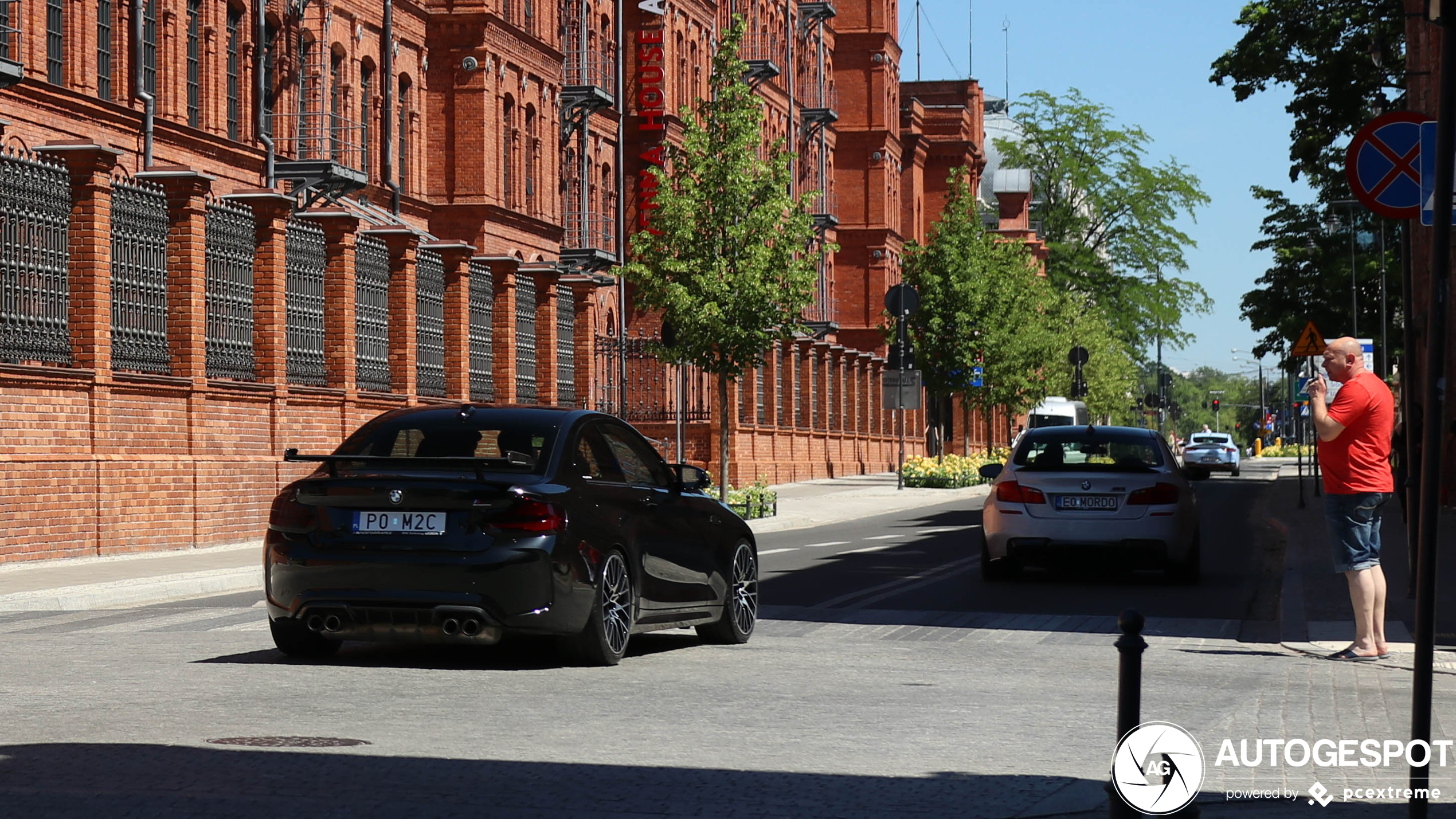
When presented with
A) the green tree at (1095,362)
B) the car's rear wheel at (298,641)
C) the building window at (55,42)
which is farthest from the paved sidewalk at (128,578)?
the green tree at (1095,362)

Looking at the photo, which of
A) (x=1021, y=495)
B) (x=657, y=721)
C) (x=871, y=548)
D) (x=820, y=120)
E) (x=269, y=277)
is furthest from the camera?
(x=820, y=120)

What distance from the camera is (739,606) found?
1314 cm

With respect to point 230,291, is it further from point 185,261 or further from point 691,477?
point 691,477

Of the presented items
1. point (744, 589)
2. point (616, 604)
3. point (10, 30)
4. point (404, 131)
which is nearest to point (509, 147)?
point (404, 131)

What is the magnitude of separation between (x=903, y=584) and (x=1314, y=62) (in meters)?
27.0

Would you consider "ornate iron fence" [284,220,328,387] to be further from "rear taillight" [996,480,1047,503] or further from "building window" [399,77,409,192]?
"building window" [399,77,409,192]

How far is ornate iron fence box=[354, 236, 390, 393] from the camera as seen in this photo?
2959 centimetres

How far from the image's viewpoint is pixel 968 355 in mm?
64438

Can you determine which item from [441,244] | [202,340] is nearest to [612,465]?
[202,340]

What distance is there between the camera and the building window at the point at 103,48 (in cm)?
3281

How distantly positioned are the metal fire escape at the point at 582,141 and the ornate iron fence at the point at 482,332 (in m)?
14.6

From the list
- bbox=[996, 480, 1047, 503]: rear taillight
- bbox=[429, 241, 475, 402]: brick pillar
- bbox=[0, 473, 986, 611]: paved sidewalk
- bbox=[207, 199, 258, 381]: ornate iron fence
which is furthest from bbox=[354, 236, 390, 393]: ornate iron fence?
bbox=[996, 480, 1047, 503]: rear taillight

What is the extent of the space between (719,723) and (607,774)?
5.16 ft

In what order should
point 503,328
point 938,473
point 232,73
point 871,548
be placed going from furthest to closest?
point 938,473
point 232,73
point 503,328
point 871,548
